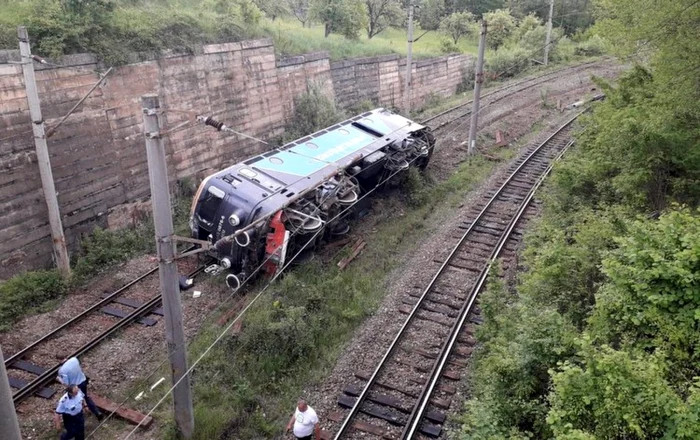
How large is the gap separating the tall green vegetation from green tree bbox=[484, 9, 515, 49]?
3387 centimetres

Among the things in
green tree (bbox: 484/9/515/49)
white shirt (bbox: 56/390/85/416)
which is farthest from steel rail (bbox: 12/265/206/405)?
green tree (bbox: 484/9/515/49)

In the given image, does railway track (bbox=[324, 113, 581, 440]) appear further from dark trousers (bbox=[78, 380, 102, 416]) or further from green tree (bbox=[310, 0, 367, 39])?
green tree (bbox=[310, 0, 367, 39])

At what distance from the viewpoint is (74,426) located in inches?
334

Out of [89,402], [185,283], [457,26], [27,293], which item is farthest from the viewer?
[457,26]

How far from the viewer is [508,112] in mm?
29516

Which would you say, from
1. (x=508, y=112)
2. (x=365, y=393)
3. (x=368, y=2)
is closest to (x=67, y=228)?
(x=365, y=393)

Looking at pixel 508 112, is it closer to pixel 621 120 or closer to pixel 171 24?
pixel 621 120

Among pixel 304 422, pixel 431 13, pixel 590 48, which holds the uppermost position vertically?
pixel 431 13

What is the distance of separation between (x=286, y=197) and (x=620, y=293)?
26.9ft

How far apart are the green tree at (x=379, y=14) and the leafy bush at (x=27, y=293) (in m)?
33.4

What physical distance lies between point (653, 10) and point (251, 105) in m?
13.6

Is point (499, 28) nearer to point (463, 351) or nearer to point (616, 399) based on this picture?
point (463, 351)

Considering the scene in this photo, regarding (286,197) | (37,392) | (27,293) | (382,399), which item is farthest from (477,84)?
(37,392)

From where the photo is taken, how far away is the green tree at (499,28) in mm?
47438
